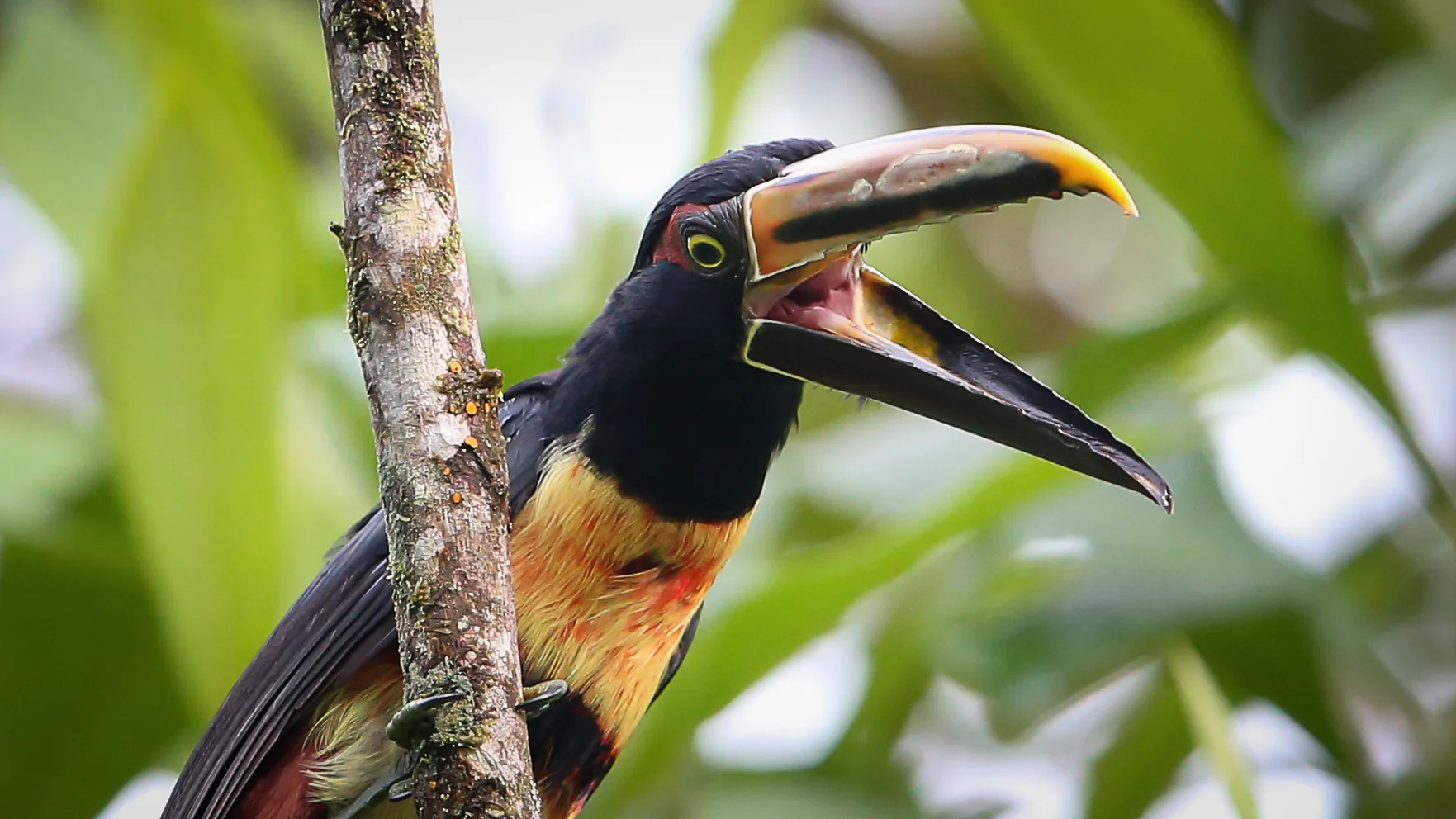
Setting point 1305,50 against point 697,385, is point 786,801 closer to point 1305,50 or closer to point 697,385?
point 697,385

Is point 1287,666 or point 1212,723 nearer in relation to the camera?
point 1212,723

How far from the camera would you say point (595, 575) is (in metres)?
1.88

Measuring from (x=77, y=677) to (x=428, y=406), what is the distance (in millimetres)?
1979

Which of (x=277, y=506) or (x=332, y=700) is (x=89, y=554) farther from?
(x=332, y=700)

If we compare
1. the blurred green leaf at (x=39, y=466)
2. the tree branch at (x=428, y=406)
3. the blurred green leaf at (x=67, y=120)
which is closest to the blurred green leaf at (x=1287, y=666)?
the tree branch at (x=428, y=406)

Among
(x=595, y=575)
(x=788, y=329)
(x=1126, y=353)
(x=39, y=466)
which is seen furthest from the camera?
Result: (x=39, y=466)

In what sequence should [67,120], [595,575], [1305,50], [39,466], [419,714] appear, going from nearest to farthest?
1. [419,714]
2. [595,575]
3. [39,466]
4. [67,120]
5. [1305,50]

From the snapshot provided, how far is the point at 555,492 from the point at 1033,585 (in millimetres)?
1445

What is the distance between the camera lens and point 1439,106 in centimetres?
307

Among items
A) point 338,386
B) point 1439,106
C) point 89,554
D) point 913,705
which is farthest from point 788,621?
point 1439,106

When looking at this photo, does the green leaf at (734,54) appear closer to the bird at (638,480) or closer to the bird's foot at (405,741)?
the bird at (638,480)

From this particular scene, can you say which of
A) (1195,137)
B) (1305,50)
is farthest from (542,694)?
(1305,50)

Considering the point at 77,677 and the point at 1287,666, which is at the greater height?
the point at 77,677

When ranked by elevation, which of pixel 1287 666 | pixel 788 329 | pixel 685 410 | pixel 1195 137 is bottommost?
pixel 1287 666
